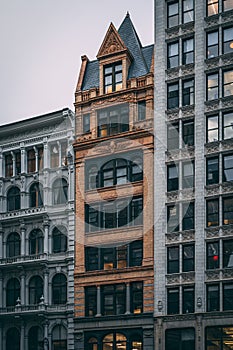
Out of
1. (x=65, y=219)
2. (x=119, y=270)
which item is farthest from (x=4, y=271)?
(x=119, y=270)

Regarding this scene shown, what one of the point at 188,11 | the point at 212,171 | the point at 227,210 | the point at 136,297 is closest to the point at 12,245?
the point at 136,297

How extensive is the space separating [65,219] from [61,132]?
7148mm

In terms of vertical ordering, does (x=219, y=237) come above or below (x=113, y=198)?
below

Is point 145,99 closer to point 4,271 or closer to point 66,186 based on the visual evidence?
point 66,186

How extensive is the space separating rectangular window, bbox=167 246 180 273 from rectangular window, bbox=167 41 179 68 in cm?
1394

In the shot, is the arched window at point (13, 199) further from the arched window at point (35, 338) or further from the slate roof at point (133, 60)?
the slate roof at point (133, 60)

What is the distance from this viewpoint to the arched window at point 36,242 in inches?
2196

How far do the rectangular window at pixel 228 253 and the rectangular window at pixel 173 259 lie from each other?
3528mm

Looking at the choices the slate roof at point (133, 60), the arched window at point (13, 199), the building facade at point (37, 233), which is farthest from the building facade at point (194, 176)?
the arched window at point (13, 199)

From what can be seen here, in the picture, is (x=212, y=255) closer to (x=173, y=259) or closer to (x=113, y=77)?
(x=173, y=259)

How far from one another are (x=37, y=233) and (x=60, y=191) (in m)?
3.85

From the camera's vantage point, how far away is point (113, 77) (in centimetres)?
5544

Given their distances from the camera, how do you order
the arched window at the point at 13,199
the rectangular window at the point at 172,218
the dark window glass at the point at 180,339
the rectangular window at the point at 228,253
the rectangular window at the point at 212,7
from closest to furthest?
the rectangular window at the point at 228,253 < the dark window glass at the point at 180,339 < the rectangular window at the point at 172,218 < the rectangular window at the point at 212,7 < the arched window at the point at 13,199

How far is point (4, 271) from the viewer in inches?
2222
